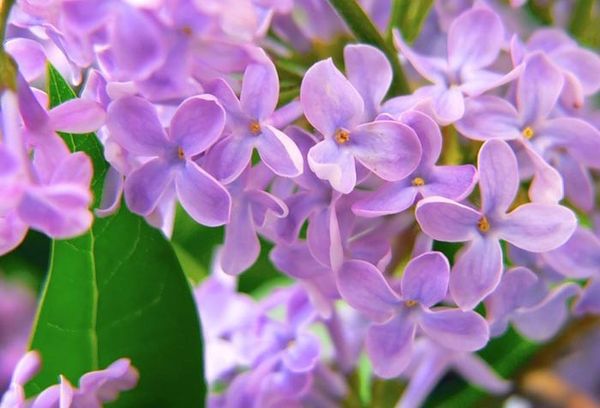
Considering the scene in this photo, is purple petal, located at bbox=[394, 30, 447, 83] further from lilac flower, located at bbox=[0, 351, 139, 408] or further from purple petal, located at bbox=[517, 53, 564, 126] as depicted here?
lilac flower, located at bbox=[0, 351, 139, 408]

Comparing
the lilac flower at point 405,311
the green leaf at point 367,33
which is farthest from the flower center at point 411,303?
the green leaf at point 367,33

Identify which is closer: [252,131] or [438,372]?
[252,131]

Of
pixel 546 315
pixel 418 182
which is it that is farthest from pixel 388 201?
pixel 546 315

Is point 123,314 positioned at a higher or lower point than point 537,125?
lower

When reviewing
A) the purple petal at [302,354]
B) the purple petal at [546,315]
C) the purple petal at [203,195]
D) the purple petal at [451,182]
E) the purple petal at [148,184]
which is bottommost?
the purple petal at [302,354]

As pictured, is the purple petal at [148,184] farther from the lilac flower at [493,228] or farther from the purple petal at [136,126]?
the lilac flower at [493,228]

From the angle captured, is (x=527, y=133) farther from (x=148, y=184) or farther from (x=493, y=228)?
(x=148, y=184)
